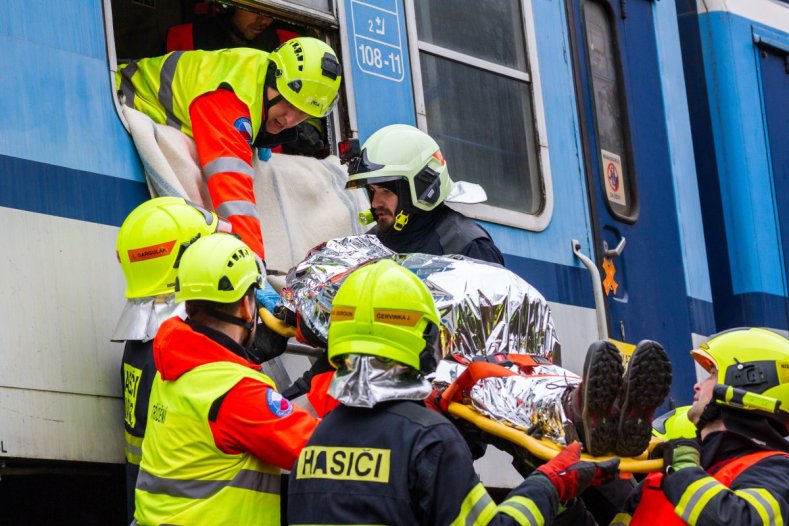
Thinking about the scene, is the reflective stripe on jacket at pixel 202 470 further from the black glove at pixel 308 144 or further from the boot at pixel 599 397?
the black glove at pixel 308 144

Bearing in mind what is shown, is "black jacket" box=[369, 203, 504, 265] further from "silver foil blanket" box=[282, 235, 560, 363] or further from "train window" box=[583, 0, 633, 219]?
"train window" box=[583, 0, 633, 219]

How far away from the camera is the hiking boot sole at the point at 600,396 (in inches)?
143

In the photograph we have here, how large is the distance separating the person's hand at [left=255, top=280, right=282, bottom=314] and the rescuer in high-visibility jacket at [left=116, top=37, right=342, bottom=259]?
0.80 ft

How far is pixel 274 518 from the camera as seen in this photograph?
3.69 m

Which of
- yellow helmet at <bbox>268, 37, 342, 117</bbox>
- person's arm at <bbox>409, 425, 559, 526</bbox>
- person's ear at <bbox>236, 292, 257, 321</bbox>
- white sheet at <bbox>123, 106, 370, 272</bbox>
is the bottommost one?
person's arm at <bbox>409, 425, 559, 526</bbox>

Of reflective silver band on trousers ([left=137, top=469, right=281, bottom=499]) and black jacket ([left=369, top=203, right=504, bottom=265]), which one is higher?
black jacket ([left=369, top=203, right=504, bottom=265])

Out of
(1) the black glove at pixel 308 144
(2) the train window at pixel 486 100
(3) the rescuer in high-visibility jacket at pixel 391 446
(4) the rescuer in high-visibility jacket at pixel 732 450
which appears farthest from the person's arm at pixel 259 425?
(2) the train window at pixel 486 100

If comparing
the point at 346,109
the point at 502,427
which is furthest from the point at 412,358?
the point at 346,109

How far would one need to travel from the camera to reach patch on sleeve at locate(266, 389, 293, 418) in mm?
3637

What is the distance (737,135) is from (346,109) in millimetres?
3142

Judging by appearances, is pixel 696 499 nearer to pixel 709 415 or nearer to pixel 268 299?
pixel 709 415

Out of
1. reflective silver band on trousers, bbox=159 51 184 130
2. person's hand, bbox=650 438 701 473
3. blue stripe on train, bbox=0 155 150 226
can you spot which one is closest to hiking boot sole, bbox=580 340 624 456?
person's hand, bbox=650 438 701 473

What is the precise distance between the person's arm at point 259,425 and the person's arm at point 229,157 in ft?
3.09

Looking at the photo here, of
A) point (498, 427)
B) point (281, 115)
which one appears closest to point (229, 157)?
point (281, 115)
